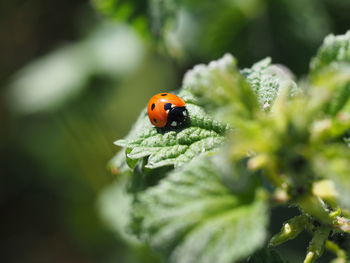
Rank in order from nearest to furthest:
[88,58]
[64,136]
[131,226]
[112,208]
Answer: [131,226] → [112,208] → [88,58] → [64,136]

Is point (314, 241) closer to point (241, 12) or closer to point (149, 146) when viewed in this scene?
point (149, 146)

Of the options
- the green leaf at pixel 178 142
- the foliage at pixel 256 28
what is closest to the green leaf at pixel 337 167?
the green leaf at pixel 178 142

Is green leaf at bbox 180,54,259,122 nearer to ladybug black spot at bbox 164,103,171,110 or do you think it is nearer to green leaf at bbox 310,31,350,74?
green leaf at bbox 310,31,350,74

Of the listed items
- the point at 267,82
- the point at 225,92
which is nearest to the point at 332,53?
the point at 267,82

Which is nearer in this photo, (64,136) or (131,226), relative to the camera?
(131,226)

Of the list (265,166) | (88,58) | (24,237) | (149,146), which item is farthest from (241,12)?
(24,237)

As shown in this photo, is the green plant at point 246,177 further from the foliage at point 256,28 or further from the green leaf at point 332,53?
the foliage at point 256,28
